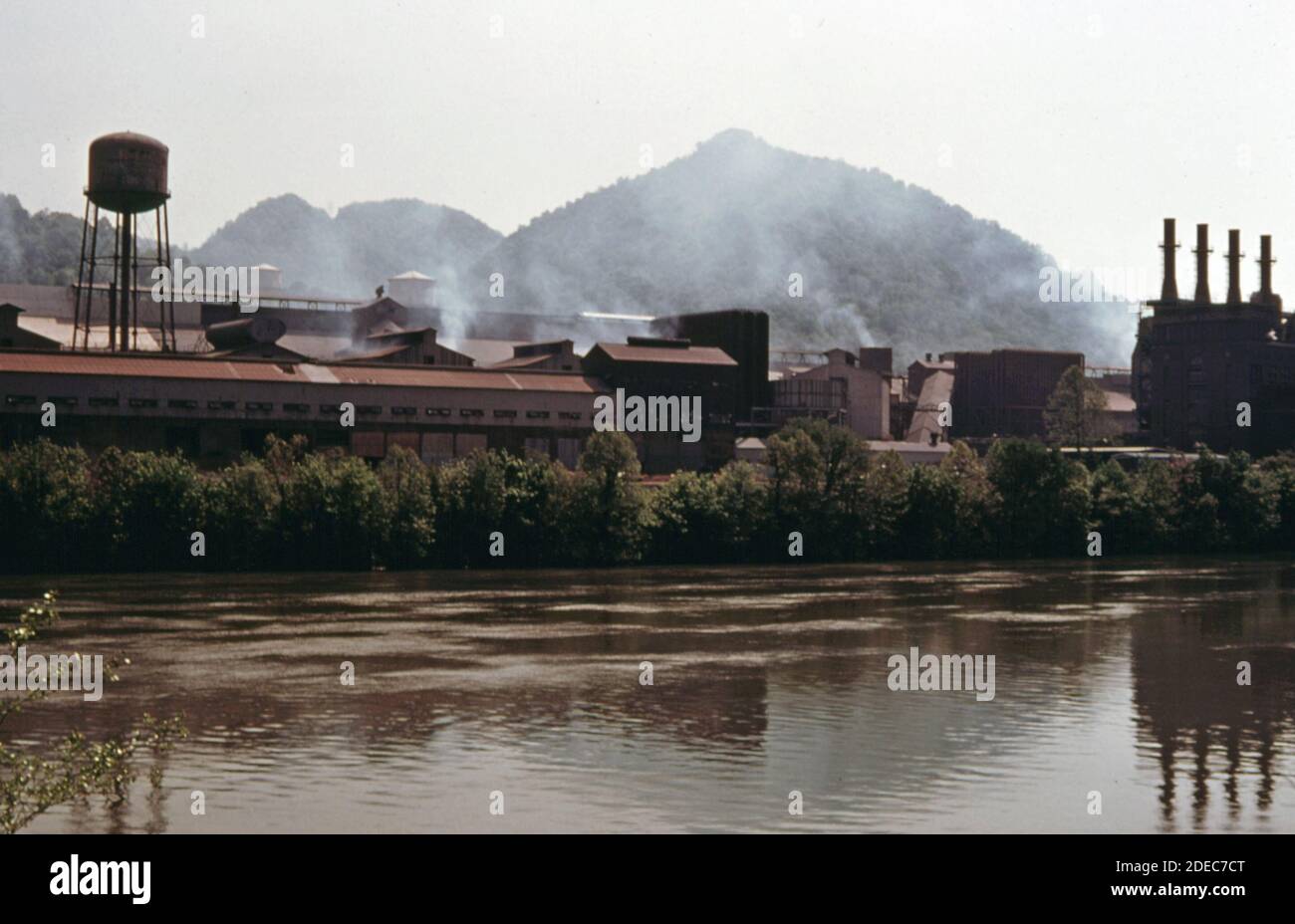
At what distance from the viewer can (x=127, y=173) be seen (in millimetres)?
87875

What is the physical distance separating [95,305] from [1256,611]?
3517 inches

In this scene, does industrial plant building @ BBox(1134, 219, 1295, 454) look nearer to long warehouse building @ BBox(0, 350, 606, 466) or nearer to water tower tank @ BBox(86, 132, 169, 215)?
long warehouse building @ BBox(0, 350, 606, 466)

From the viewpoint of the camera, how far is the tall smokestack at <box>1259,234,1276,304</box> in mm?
136750

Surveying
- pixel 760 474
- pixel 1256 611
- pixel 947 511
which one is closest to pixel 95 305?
pixel 760 474

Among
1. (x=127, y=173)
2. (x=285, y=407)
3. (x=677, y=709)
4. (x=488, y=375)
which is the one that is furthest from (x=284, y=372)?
(x=677, y=709)

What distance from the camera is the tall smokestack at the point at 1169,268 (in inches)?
5256

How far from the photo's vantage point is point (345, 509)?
232 ft

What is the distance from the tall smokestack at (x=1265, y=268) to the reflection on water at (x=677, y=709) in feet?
271

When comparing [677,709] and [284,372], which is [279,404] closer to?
[284,372]

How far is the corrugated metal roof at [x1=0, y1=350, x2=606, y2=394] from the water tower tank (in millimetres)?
8456

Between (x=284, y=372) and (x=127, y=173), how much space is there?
1308 centimetres

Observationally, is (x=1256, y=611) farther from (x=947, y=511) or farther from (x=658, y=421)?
(x=658, y=421)

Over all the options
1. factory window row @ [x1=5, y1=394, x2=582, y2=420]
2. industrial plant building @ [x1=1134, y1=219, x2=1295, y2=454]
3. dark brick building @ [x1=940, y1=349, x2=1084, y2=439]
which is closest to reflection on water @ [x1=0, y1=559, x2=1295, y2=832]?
factory window row @ [x1=5, y1=394, x2=582, y2=420]
